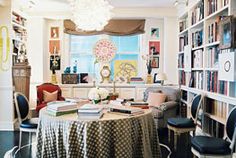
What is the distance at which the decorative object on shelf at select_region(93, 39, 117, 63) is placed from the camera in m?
7.36

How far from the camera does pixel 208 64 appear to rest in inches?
180

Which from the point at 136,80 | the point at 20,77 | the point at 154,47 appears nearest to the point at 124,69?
the point at 136,80

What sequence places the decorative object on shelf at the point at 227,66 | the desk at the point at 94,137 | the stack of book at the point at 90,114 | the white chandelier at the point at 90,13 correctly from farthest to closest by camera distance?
the white chandelier at the point at 90,13 < the decorative object on shelf at the point at 227,66 < the stack of book at the point at 90,114 < the desk at the point at 94,137

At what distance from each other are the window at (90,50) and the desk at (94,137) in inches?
175

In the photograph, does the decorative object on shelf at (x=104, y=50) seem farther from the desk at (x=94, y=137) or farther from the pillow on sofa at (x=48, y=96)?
the desk at (x=94, y=137)

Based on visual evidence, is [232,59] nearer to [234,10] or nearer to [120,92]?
[234,10]

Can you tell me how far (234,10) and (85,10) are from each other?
2.04m

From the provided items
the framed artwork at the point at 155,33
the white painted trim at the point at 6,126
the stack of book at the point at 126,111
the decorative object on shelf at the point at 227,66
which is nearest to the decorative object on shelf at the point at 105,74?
the framed artwork at the point at 155,33

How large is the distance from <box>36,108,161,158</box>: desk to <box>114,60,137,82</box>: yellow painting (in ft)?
13.9

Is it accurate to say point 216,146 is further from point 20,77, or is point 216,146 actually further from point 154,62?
point 154,62

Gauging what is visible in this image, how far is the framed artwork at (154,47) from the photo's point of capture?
7328 millimetres

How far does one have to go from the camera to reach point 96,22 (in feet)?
14.0

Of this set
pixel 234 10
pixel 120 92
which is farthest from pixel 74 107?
pixel 120 92

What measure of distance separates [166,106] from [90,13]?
257 centimetres
